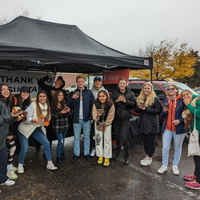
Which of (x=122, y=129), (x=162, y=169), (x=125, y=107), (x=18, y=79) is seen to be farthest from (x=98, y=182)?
(x=18, y=79)

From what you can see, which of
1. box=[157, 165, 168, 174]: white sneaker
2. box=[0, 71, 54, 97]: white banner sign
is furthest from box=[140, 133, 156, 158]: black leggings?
box=[0, 71, 54, 97]: white banner sign

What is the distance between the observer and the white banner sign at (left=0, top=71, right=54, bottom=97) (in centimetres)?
508

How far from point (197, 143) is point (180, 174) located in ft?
3.25

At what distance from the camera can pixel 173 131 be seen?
10.4ft

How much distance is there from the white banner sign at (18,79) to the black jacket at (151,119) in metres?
3.82

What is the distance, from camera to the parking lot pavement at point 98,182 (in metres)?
2.63

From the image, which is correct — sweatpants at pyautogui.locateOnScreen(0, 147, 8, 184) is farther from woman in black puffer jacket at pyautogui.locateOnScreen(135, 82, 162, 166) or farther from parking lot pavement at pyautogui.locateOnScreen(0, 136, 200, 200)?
woman in black puffer jacket at pyautogui.locateOnScreen(135, 82, 162, 166)

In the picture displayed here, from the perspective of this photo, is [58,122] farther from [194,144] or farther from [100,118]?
[194,144]

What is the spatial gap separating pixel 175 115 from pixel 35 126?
273 centimetres

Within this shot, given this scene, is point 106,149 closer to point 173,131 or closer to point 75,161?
point 75,161

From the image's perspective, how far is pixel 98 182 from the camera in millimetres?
2996

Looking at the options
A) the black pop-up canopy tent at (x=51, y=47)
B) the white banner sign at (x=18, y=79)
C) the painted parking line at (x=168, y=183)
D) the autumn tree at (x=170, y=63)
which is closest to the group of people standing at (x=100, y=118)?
the painted parking line at (x=168, y=183)

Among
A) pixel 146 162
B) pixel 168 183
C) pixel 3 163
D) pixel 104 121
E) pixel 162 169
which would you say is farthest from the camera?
pixel 146 162

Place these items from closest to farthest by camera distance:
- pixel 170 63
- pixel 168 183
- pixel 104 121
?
pixel 168 183 → pixel 104 121 → pixel 170 63
